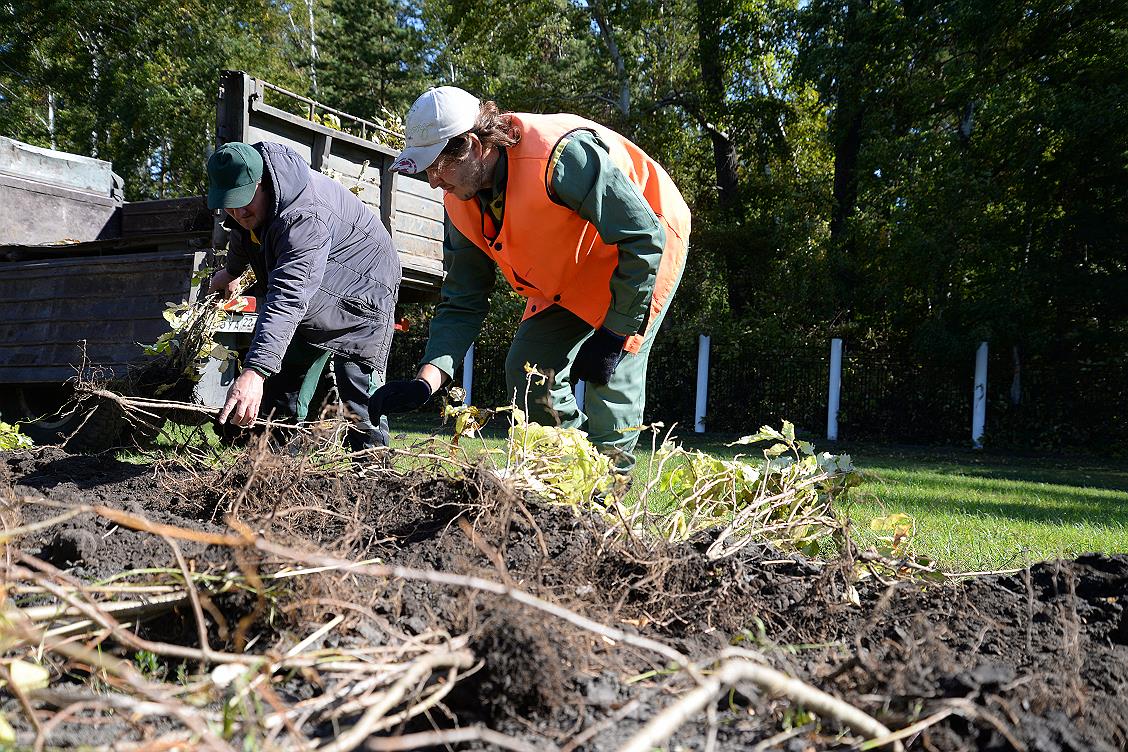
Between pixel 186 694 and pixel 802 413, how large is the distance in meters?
13.5

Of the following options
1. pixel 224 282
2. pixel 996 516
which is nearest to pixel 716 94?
pixel 996 516

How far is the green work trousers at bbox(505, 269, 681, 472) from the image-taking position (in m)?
3.68

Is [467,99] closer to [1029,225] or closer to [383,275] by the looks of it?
[383,275]

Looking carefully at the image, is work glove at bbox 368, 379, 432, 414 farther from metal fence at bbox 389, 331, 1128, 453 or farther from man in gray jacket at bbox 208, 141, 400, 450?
metal fence at bbox 389, 331, 1128, 453

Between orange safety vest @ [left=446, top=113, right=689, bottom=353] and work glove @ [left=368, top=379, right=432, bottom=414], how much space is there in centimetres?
62

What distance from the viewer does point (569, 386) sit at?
4008 mm

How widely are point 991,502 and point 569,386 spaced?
3548mm

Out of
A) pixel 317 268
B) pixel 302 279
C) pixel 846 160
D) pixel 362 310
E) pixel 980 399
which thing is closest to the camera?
pixel 302 279

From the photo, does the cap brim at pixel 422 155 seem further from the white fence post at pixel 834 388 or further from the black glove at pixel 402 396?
the white fence post at pixel 834 388

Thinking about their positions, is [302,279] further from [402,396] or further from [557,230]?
[557,230]

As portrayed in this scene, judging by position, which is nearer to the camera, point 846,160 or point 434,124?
point 434,124

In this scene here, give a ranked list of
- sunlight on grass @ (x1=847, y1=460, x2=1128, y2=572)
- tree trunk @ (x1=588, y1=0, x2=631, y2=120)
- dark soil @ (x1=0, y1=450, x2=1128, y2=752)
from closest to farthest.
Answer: dark soil @ (x1=0, y1=450, x2=1128, y2=752), sunlight on grass @ (x1=847, y1=460, x2=1128, y2=572), tree trunk @ (x1=588, y1=0, x2=631, y2=120)

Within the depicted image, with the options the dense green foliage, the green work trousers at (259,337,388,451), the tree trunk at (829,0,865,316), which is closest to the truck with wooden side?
the green work trousers at (259,337,388,451)

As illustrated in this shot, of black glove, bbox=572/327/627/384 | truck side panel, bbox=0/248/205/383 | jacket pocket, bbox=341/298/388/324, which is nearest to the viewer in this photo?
black glove, bbox=572/327/627/384
